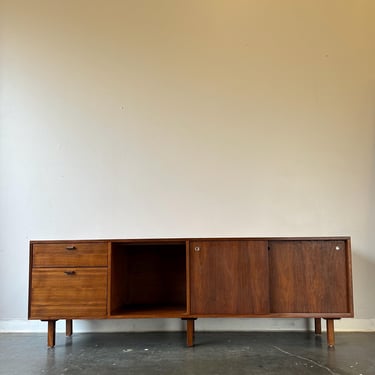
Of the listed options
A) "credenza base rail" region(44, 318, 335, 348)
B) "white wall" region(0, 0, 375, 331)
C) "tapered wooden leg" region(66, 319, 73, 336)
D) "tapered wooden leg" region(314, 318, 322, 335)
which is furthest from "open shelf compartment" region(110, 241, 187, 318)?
"tapered wooden leg" region(314, 318, 322, 335)

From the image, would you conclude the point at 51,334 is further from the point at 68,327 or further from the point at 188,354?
the point at 188,354

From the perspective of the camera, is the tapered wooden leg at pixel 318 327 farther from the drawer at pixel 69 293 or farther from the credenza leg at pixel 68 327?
the credenza leg at pixel 68 327

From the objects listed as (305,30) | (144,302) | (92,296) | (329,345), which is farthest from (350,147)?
(92,296)

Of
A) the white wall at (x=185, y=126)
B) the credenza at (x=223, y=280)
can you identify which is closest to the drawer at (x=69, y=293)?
the credenza at (x=223, y=280)

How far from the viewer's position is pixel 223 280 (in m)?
2.03

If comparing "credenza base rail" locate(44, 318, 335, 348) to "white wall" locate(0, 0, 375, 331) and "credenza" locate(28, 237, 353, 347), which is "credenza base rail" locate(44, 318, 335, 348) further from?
"white wall" locate(0, 0, 375, 331)

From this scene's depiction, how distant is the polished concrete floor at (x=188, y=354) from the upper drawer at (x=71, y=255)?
466mm

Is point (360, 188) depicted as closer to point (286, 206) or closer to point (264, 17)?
point (286, 206)

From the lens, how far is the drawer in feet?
6.60

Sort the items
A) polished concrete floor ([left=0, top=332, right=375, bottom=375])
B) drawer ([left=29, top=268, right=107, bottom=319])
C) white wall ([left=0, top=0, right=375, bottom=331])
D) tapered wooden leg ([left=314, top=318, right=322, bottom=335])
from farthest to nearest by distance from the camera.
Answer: white wall ([left=0, top=0, right=375, bottom=331]) < tapered wooden leg ([left=314, top=318, right=322, bottom=335]) < drawer ([left=29, top=268, right=107, bottom=319]) < polished concrete floor ([left=0, top=332, right=375, bottom=375])

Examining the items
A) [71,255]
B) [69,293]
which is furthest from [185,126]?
[69,293]

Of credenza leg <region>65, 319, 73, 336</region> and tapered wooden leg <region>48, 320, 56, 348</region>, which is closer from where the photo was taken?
tapered wooden leg <region>48, 320, 56, 348</region>

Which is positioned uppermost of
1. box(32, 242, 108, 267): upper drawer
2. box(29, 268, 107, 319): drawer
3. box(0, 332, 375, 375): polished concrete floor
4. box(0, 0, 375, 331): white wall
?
box(0, 0, 375, 331): white wall

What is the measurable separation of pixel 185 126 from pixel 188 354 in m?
1.42
